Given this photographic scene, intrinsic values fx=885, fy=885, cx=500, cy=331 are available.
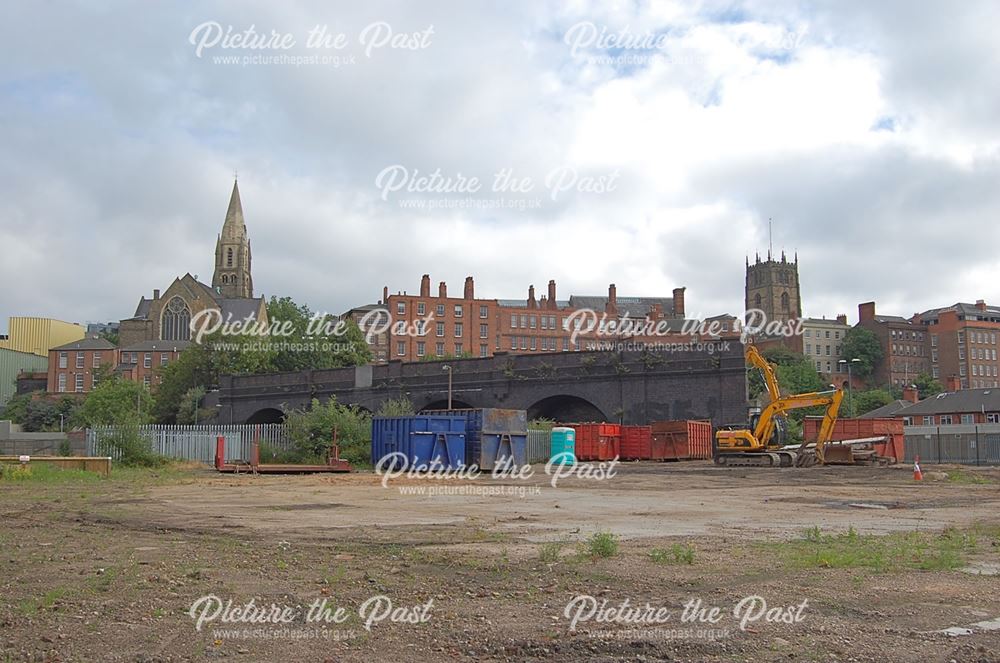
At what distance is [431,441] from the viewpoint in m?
32.7

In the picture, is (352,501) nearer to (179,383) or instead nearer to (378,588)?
(378,588)

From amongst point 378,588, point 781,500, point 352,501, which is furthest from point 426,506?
point 378,588

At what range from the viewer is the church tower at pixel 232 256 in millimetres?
150250

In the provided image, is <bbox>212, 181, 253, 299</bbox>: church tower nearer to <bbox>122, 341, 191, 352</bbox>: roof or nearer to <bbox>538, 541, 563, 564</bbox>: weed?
<bbox>122, 341, 191, 352</bbox>: roof

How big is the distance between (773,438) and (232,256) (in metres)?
127

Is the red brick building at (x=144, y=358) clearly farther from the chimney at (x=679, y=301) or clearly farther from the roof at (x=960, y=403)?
the roof at (x=960, y=403)

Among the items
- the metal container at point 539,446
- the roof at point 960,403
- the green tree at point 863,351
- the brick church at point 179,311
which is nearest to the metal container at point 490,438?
the metal container at point 539,446

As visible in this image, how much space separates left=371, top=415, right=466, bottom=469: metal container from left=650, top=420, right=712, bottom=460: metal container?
54.1 feet

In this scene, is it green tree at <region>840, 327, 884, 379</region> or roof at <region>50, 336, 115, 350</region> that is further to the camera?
green tree at <region>840, 327, 884, 379</region>

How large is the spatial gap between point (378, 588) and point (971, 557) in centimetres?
707

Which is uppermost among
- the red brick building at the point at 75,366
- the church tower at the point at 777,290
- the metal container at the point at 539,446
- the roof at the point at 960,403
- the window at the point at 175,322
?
the church tower at the point at 777,290

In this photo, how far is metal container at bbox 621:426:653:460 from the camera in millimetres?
47031

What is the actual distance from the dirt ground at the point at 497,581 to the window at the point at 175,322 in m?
109

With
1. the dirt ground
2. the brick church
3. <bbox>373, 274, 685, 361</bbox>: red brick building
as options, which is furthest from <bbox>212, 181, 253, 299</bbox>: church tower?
the dirt ground
